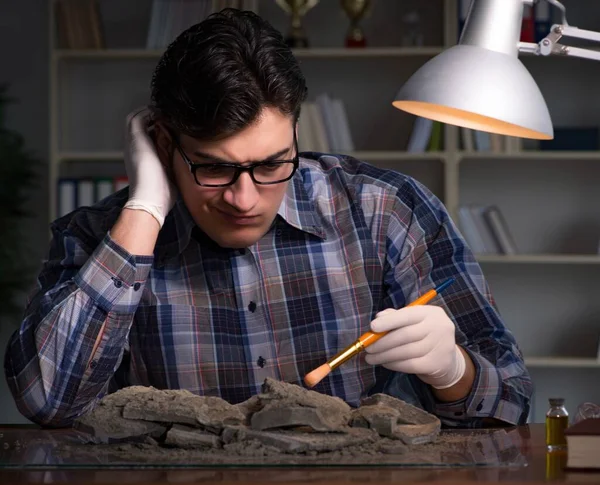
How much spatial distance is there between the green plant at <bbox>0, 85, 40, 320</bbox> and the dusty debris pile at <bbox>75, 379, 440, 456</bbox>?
2.97m

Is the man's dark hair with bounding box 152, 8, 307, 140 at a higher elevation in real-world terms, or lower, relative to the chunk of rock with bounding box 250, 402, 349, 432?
higher

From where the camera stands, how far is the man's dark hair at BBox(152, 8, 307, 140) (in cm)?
139

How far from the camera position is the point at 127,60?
4082 millimetres

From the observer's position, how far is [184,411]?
109cm

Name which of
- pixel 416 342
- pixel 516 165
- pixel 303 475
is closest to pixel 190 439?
pixel 303 475

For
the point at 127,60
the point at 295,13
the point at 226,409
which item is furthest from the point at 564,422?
the point at 127,60

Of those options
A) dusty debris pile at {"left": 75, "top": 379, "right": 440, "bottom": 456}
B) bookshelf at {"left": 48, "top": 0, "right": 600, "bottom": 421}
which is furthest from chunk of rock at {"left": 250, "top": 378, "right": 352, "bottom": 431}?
bookshelf at {"left": 48, "top": 0, "right": 600, "bottom": 421}

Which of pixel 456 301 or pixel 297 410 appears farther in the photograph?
pixel 456 301

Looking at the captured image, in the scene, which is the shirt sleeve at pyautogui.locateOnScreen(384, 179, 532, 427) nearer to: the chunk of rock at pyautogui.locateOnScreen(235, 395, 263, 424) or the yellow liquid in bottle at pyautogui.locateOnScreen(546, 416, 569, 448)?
the yellow liquid in bottle at pyautogui.locateOnScreen(546, 416, 569, 448)

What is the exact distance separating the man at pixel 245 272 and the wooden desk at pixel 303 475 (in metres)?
0.33

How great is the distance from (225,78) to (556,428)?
67 cm

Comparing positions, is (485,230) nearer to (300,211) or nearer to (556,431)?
(300,211)

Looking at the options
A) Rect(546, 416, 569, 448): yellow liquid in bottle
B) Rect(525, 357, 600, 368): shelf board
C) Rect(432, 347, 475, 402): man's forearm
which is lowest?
Rect(525, 357, 600, 368): shelf board

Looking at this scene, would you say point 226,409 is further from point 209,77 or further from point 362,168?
point 362,168
